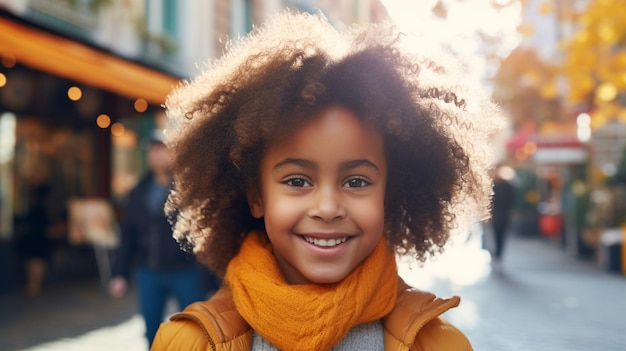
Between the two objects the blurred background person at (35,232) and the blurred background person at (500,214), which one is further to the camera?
the blurred background person at (500,214)

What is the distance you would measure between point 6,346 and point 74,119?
6468mm

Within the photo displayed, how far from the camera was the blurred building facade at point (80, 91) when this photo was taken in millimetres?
8789

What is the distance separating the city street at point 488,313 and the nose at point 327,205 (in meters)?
3.04

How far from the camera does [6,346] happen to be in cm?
660

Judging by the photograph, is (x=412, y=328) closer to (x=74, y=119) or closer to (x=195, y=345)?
(x=195, y=345)

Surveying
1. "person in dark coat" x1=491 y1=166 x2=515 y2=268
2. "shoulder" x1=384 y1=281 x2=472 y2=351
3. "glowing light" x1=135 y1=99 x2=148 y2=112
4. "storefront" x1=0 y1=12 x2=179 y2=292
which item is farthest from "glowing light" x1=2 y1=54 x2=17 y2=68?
"person in dark coat" x1=491 y1=166 x2=515 y2=268

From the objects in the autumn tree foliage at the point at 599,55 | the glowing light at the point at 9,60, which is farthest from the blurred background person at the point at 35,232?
the autumn tree foliage at the point at 599,55

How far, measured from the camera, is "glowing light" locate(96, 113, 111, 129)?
43.1 ft

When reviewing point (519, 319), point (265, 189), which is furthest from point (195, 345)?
point (519, 319)

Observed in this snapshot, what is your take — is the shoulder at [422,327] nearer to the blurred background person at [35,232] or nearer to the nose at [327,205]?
the nose at [327,205]

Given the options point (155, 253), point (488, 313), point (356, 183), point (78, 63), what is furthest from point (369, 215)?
point (78, 63)

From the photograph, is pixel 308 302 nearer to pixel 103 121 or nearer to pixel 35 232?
pixel 35 232

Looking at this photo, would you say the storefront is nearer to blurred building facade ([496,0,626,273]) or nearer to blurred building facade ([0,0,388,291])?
blurred building facade ([0,0,388,291])

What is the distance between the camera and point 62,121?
12.1m
